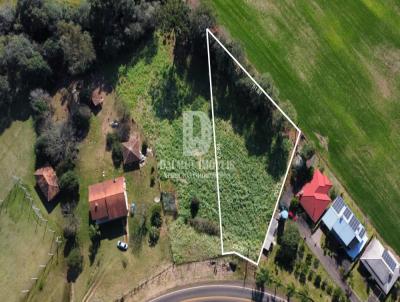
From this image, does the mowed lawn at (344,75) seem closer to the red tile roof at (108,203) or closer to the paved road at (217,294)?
the paved road at (217,294)

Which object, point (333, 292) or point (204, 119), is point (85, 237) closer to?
point (204, 119)

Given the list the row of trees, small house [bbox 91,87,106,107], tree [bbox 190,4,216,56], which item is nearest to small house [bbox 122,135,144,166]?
small house [bbox 91,87,106,107]

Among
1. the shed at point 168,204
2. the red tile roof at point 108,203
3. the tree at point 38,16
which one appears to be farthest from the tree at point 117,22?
the shed at point 168,204

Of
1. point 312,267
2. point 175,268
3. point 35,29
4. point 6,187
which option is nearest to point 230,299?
point 175,268

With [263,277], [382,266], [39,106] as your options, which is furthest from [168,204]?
[382,266]

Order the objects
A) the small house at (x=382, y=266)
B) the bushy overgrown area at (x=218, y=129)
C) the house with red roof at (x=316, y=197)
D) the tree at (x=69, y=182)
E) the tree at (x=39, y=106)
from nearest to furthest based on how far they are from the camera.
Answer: the small house at (x=382, y=266) < the tree at (x=69, y=182) < the house with red roof at (x=316, y=197) < the bushy overgrown area at (x=218, y=129) < the tree at (x=39, y=106)
